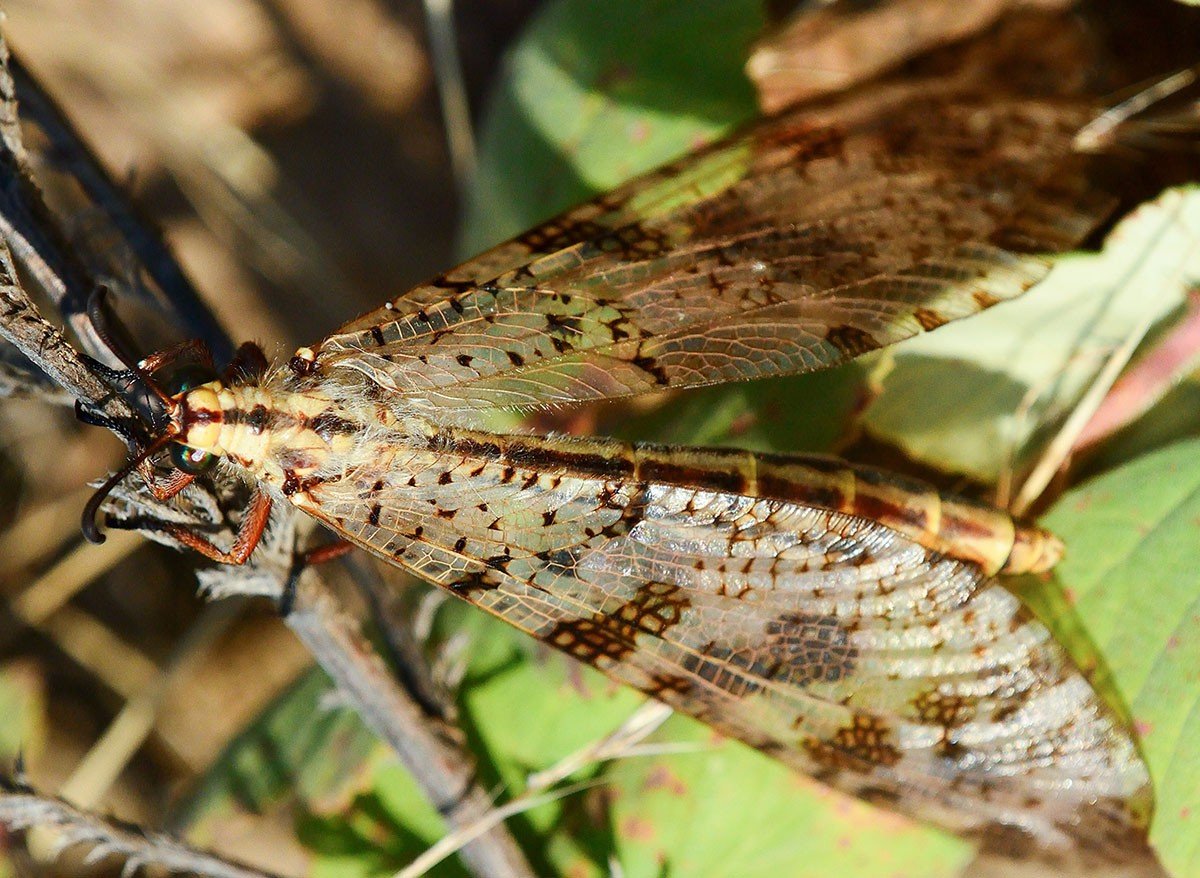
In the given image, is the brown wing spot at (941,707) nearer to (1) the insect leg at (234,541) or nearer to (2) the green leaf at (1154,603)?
(2) the green leaf at (1154,603)

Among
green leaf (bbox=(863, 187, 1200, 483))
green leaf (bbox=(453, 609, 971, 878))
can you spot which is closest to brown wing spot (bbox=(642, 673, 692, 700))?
green leaf (bbox=(453, 609, 971, 878))

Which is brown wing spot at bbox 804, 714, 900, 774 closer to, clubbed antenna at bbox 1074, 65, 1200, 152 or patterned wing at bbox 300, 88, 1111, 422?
patterned wing at bbox 300, 88, 1111, 422

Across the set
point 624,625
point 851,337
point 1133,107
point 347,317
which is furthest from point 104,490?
point 1133,107

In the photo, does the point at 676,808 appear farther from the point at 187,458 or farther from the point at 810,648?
the point at 187,458

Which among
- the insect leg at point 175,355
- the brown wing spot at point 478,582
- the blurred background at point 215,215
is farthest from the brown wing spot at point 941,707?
the blurred background at point 215,215

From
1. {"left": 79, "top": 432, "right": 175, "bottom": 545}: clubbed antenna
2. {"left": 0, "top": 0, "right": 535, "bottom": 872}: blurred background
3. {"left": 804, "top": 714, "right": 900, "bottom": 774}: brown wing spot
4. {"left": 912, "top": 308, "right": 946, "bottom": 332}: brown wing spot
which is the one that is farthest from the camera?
{"left": 0, "top": 0, "right": 535, "bottom": 872}: blurred background

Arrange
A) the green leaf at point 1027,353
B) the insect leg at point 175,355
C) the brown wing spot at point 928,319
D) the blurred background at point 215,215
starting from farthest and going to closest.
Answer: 1. the blurred background at point 215,215
2. the green leaf at point 1027,353
3. the brown wing spot at point 928,319
4. the insect leg at point 175,355
